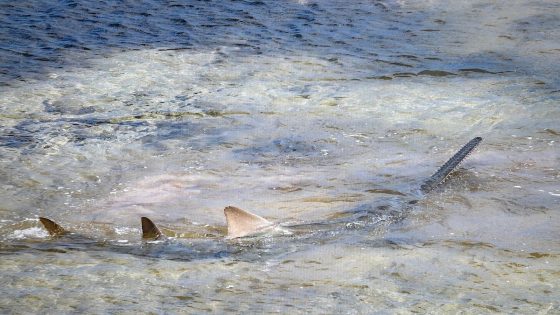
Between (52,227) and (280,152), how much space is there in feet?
4.19

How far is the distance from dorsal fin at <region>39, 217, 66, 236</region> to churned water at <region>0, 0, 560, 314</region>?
4 centimetres

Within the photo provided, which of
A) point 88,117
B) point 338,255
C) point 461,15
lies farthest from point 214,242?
point 461,15

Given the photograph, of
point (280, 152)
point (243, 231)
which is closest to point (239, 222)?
point (243, 231)

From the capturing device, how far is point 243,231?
2932 mm

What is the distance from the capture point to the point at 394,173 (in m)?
3.62

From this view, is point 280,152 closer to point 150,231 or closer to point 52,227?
point 150,231

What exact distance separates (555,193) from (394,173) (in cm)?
67

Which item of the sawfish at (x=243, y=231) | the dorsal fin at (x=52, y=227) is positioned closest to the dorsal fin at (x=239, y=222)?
the sawfish at (x=243, y=231)

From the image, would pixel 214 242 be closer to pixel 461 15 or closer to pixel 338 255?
pixel 338 255

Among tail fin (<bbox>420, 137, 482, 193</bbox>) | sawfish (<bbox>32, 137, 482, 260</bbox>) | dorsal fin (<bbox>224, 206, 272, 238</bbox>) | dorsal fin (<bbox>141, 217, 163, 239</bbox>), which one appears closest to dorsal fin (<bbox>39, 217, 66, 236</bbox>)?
sawfish (<bbox>32, 137, 482, 260</bbox>)

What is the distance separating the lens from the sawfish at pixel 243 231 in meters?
2.85

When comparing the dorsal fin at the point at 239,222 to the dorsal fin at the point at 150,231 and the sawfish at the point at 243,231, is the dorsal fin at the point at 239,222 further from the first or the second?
the dorsal fin at the point at 150,231

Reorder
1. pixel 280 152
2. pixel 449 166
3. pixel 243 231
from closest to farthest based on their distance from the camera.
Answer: pixel 243 231 < pixel 449 166 < pixel 280 152

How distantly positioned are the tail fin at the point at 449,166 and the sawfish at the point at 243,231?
0.70ft
